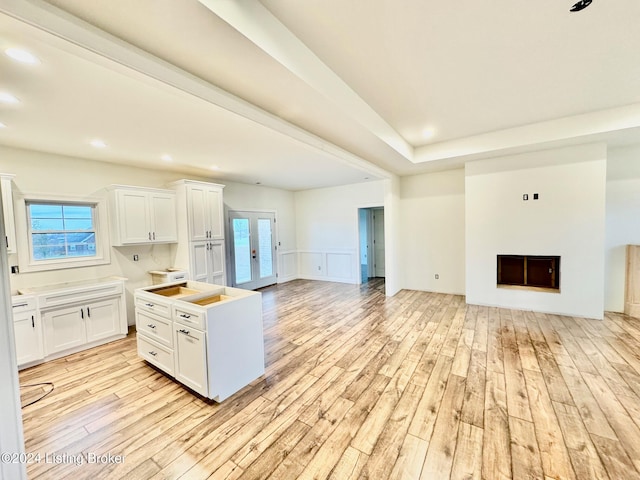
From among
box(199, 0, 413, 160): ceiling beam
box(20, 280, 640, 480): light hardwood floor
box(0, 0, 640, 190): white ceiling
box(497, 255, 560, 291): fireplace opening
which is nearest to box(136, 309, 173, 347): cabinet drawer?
box(20, 280, 640, 480): light hardwood floor

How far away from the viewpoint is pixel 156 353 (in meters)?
2.77

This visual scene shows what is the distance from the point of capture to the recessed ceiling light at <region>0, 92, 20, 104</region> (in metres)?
2.10

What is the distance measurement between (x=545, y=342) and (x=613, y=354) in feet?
1.91

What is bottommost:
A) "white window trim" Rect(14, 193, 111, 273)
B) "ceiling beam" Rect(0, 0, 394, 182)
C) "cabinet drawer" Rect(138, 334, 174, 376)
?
"cabinet drawer" Rect(138, 334, 174, 376)

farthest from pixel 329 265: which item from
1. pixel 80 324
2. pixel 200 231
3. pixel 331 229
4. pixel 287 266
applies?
pixel 80 324

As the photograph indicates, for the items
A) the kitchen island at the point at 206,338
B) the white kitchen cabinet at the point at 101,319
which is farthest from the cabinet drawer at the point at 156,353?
the white kitchen cabinet at the point at 101,319

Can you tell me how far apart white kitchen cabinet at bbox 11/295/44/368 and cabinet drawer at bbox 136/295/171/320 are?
125 cm

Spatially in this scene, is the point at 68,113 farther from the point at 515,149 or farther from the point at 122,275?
the point at 515,149

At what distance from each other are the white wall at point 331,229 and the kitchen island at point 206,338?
14.5 feet

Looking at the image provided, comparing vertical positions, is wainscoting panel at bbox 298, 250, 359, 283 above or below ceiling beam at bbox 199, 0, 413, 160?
below

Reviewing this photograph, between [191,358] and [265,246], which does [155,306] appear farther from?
[265,246]

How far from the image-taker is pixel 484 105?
3137mm

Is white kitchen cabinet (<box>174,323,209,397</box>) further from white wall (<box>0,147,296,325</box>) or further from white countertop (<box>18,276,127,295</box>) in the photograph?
white wall (<box>0,147,296,325</box>)

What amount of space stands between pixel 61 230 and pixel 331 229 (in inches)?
210
